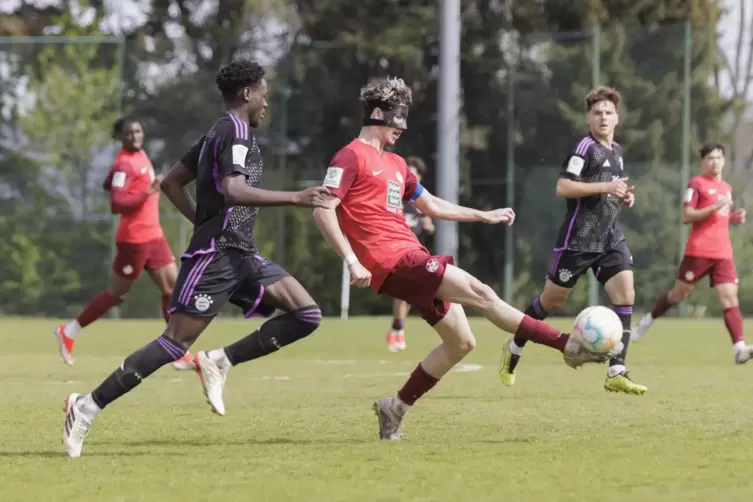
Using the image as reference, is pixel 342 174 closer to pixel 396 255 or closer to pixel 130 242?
pixel 396 255

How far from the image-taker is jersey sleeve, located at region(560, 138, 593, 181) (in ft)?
32.6

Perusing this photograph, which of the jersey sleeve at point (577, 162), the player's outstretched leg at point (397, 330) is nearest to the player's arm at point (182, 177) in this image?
the jersey sleeve at point (577, 162)

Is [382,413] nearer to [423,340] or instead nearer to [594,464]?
[594,464]

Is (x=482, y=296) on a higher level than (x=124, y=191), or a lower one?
higher

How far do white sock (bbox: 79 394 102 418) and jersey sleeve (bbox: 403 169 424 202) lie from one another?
2.01m

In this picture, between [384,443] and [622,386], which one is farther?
[622,386]

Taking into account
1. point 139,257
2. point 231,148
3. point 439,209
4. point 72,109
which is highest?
point 231,148

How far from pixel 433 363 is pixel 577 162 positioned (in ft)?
9.53

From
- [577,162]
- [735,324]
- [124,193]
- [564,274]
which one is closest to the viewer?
[577,162]

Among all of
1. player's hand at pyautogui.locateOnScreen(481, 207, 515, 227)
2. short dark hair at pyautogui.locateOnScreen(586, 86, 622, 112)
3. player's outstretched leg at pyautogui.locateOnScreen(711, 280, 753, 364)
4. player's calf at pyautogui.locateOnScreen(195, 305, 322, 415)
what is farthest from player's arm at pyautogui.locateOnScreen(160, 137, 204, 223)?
player's outstretched leg at pyautogui.locateOnScreen(711, 280, 753, 364)

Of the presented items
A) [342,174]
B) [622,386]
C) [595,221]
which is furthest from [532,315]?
[342,174]

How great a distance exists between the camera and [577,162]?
32.6 ft

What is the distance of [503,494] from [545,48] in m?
20.2

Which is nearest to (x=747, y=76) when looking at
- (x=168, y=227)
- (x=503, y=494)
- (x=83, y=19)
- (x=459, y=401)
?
(x=168, y=227)
